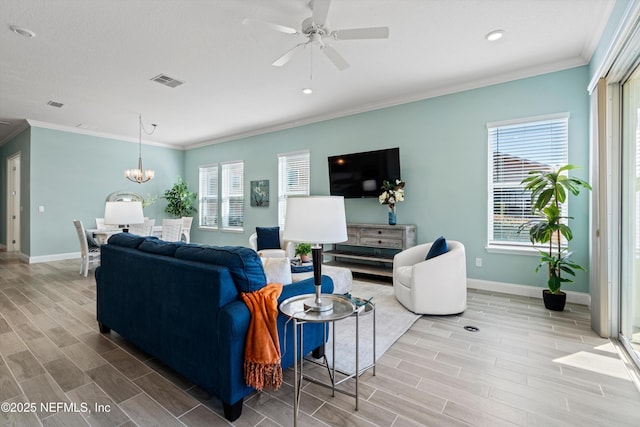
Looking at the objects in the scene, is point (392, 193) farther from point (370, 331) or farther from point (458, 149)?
point (370, 331)

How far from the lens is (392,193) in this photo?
15.5 feet

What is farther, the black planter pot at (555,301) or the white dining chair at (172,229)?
the white dining chair at (172,229)

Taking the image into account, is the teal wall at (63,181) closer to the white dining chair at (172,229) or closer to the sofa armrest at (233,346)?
the white dining chair at (172,229)

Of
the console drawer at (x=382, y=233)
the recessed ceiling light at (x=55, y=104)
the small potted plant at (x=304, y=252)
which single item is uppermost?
the recessed ceiling light at (x=55, y=104)

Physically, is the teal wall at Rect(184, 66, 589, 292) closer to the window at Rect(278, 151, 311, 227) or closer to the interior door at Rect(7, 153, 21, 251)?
the window at Rect(278, 151, 311, 227)

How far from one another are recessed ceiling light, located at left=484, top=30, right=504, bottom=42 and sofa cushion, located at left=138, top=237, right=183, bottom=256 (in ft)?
11.6

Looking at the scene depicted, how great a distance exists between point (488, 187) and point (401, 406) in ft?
11.0

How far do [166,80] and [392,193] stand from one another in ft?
11.9

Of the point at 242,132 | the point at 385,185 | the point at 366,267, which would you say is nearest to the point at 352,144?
the point at 385,185

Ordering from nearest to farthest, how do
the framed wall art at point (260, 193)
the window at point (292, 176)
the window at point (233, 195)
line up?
the window at point (292, 176) < the framed wall art at point (260, 193) < the window at point (233, 195)

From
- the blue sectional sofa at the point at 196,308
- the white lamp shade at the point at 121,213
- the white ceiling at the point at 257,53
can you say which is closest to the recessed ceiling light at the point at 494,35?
the white ceiling at the point at 257,53

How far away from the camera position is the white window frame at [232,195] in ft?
24.3

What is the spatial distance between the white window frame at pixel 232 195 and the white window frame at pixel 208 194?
23 centimetres

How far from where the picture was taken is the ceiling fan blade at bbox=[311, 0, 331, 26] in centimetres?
217
